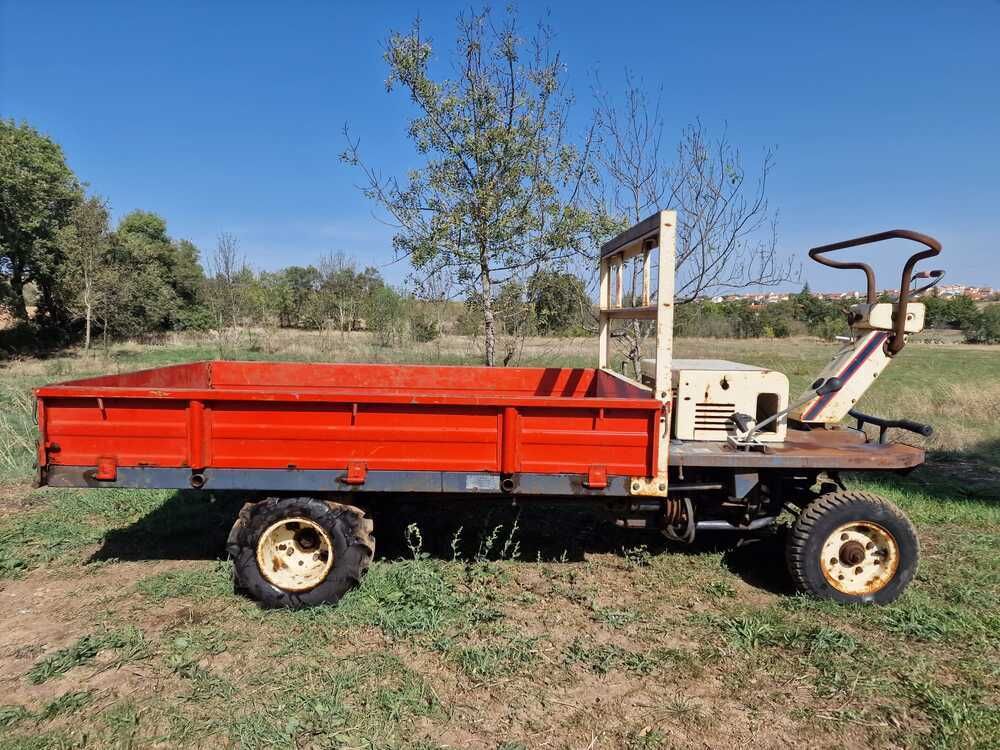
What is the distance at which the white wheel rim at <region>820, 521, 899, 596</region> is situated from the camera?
3.87 meters

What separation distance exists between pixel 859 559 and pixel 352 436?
323 centimetres

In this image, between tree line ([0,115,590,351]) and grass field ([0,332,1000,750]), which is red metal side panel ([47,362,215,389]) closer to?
grass field ([0,332,1000,750])

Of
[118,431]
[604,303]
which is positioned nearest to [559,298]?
[604,303]

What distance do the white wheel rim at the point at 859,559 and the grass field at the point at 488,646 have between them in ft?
0.59

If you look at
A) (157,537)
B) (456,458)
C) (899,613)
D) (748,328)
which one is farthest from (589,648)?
(748,328)

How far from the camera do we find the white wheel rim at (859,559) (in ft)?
12.7

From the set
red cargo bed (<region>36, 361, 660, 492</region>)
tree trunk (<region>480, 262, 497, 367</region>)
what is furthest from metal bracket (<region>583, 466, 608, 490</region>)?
tree trunk (<region>480, 262, 497, 367</region>)

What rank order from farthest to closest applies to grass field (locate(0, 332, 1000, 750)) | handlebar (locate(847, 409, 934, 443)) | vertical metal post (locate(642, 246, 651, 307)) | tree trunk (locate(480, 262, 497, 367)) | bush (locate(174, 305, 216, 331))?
bush (locate(174, 305, 216, 331)), tree trunk (locate(480, 262, 497, 367)), vertical metal post (locate(642, 246, 651, 307)), handlebar (locate(847, 409, 934, 443)), grass field (locate(0, 332, 1000, 750))

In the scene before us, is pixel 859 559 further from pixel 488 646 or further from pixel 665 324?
pixel 488 646

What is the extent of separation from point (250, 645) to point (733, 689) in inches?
100

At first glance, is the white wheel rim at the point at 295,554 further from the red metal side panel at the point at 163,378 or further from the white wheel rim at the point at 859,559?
the white wheel rim at the point at 859,559

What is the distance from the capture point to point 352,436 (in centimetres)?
364

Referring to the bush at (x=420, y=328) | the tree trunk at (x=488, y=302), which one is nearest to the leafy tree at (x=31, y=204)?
the bush at (x=420, y=328)

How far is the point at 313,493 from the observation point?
3.79m
